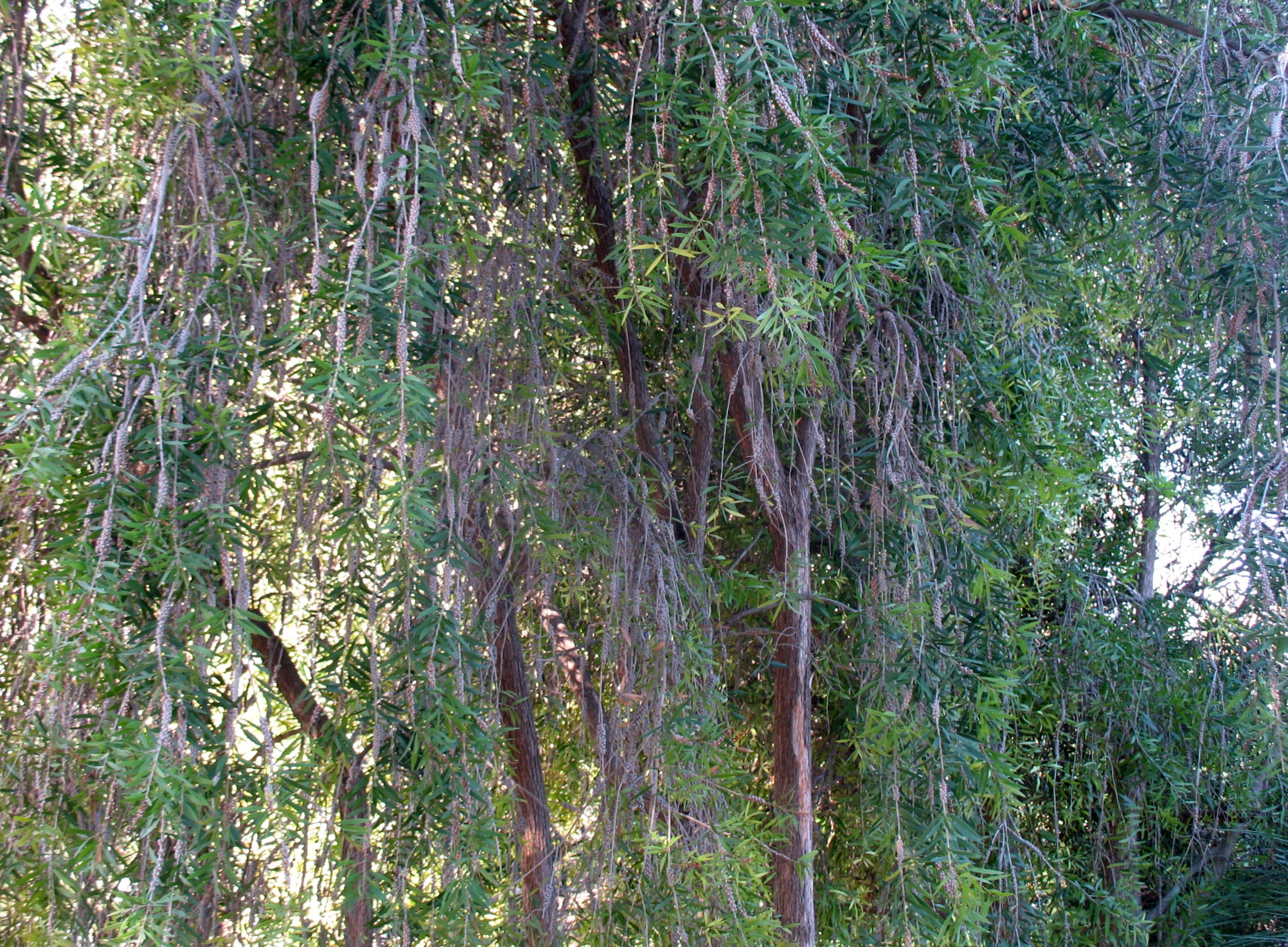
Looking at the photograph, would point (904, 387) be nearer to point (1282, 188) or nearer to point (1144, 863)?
point (1282, 188)

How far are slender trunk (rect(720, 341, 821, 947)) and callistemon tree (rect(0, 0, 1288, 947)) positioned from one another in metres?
0.01

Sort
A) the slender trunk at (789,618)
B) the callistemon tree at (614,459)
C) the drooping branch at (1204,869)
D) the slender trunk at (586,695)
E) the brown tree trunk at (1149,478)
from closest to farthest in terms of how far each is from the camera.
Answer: the callistemon tree at (614,459) → the slender trunk at (586,695) → the slender trunk at (789,618) → the brown tree trunk at (1149,478) → the drooping branch at (1204,869)

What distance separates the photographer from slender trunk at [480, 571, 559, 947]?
5.99 ft

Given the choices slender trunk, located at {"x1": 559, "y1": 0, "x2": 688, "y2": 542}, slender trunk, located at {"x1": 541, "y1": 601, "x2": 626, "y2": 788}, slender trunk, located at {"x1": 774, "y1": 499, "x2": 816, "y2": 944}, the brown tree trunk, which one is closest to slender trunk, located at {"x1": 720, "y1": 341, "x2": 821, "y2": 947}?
slender trunk, located at {"x1": 774, "y1": 499, "x2": 816, "y2": 944}

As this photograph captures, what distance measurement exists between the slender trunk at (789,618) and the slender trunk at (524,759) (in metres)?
0.45

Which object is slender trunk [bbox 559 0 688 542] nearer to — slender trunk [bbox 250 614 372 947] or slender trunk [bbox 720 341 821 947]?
slender trunk [bbox 720 341 821 947]

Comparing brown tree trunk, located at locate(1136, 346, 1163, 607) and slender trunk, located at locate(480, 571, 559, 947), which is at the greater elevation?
brown tree trunk, located at locate(1136, 346, 1163, 607)

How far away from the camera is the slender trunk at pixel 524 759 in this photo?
71.9 inches

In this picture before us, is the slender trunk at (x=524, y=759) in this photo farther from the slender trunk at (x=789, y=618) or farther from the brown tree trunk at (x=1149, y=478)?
the brown tree trunk at (x=1149, y=478)

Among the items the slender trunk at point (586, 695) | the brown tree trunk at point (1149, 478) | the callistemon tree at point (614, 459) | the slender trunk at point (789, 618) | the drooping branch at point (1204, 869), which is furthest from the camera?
the drooping branch at point (1204, 869)

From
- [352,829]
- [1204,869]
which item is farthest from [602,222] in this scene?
[1204,869]

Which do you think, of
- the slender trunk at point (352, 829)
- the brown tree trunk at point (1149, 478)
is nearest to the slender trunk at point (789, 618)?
the slender trunk at point (352, 829)

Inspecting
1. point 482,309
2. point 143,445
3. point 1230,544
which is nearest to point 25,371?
point 143,445

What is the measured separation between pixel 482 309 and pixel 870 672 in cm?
96
